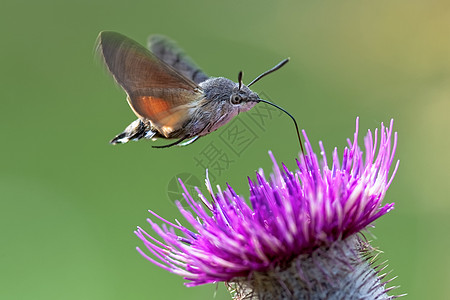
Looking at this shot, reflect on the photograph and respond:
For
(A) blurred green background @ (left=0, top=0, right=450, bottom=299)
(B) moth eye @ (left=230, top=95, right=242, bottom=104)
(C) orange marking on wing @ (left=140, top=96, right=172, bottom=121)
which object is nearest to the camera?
(C) orange marking on wing @ (left=140, top=96, right=172, bottom=121)

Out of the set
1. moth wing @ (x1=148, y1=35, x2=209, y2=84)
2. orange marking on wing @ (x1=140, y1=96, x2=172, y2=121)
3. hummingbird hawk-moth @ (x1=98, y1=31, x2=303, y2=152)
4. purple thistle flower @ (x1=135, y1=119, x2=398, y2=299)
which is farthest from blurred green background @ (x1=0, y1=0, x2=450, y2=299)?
purple thistle flower @ (x1=135, y1=119, x2=398, y2=299)

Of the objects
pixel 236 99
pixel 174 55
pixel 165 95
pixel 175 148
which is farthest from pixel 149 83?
pixel 175 148

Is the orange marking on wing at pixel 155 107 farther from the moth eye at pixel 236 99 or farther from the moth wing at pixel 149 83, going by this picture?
the moth eye at pixel 236 99

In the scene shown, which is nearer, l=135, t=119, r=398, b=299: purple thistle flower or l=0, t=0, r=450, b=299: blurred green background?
l=135, t=119, r=398, b=299: purple thistle flower

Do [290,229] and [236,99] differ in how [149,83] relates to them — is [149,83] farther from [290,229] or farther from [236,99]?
[290,229]

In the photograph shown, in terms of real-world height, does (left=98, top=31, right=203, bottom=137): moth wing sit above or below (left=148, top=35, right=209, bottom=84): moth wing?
below

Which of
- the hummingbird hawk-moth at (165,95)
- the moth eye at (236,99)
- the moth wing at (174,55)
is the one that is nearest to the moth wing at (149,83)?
the hummingbird hawk-moth at (165,95)

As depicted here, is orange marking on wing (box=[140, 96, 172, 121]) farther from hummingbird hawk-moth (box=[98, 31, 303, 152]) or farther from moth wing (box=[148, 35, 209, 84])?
moth wing (box=[148, 35, 209, 84])
